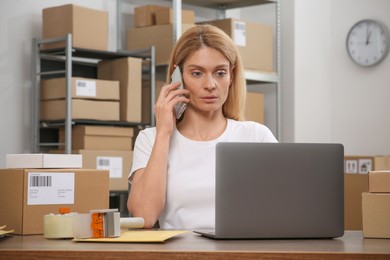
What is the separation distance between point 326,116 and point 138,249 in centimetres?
405

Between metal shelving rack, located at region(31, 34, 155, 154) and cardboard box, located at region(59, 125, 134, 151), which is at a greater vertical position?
metal shelving rack, located at region(31, 34, 155, 154)

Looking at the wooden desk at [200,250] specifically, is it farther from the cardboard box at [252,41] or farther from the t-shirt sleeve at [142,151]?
the cardboard box at [252,41]

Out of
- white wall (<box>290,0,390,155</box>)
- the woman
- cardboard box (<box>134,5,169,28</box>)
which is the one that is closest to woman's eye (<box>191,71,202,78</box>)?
the woman

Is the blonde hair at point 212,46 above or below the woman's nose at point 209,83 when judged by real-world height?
above

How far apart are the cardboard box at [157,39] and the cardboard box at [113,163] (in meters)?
0.67

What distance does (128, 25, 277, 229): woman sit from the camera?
232 centimetres

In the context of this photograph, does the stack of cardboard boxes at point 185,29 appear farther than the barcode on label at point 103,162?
Yes

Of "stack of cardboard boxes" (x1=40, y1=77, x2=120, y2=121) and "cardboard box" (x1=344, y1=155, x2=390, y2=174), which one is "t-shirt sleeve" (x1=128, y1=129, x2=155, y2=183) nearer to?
"stack of cardboard boxes" (x1=40, y1=77, x2=120, y2=121)

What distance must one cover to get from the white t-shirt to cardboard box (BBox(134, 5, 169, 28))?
229cm

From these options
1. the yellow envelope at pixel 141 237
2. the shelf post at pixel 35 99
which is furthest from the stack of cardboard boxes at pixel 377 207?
the shelf post at pixel 35 99

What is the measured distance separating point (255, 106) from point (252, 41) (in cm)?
43

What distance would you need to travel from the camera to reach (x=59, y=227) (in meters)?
1.76

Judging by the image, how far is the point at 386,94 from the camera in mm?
5117

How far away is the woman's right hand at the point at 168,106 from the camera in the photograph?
7.83 ft
